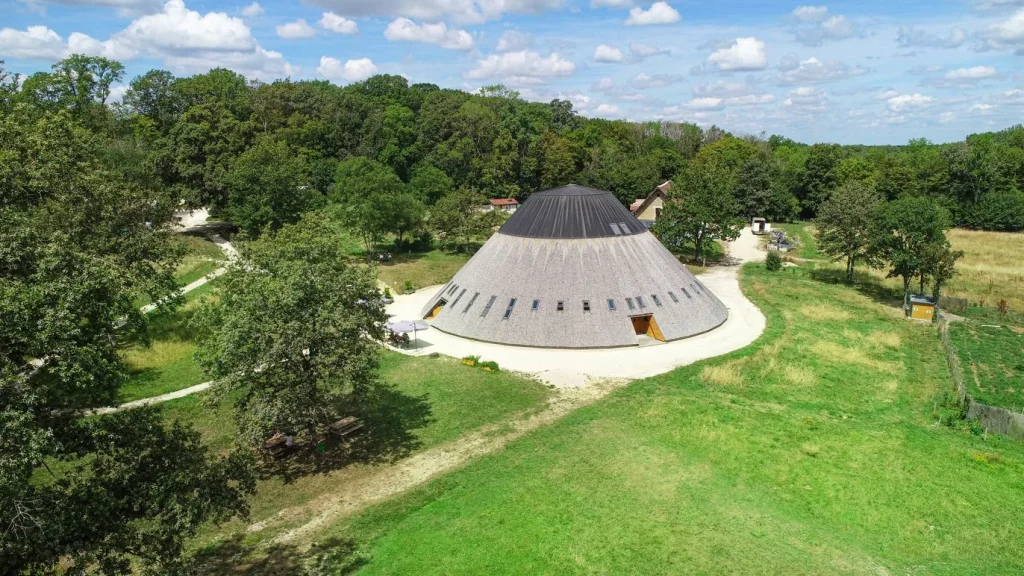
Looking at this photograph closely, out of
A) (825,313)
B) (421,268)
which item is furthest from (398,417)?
(421,268)

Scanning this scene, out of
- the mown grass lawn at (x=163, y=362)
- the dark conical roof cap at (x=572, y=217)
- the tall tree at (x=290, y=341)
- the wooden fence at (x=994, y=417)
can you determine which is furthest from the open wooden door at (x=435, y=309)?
the wooden fence at (x=994, y=417)

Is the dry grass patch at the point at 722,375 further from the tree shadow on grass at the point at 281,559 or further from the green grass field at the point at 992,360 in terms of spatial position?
the tree shadow on grass at the point at 281,559

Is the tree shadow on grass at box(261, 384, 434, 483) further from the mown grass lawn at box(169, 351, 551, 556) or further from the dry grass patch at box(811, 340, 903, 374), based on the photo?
the dry grass patch at box(811, 340, 903, 374)

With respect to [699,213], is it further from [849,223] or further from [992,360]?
[992,360]

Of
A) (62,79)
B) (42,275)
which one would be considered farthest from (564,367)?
(62,79)

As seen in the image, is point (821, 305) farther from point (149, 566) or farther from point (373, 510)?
point (149, 566)
